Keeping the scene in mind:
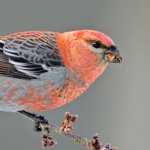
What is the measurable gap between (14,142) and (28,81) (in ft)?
5.96

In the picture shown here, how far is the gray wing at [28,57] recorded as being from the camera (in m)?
2.68

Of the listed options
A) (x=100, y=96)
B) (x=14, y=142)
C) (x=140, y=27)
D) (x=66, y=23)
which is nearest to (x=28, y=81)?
(x=66, y=23)

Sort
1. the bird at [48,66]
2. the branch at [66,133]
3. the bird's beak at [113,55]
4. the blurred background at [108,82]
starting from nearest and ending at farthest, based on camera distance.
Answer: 1. the branch at [66,133]
2. the bird's beak at [113,55]
3. the bird at [48,66]
4. the blurred background at [108,82]

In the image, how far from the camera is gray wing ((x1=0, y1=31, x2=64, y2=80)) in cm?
268

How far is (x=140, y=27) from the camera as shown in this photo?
213 inches

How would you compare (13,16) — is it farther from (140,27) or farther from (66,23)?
(140,27)

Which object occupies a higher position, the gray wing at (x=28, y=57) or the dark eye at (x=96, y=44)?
the dark eye at (x=96, y=44)

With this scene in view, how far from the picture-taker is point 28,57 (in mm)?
2695

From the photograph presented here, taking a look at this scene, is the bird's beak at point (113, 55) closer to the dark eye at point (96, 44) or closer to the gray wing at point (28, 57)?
the dark eye at point (96, 44)

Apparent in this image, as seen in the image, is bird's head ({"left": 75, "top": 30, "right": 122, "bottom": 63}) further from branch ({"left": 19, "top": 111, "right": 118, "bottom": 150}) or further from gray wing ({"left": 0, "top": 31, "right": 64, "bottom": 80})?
branch ({"left": 19, "top": 111, "right": 118, "bottom": 150})

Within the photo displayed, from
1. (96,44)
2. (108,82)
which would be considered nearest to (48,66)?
(96,44)

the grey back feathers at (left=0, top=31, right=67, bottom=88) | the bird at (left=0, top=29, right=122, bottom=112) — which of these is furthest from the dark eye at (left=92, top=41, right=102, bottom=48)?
the grey back feathers at (left=0, top=31, right=67, bottom=88)

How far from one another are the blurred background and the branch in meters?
1.46

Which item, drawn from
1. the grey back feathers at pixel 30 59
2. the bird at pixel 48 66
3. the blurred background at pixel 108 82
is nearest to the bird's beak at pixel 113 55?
the bird at pixel 48 66
